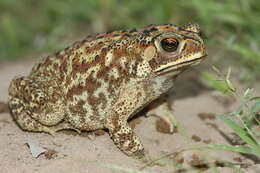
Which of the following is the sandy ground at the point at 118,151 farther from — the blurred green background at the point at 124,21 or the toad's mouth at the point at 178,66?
the blurred green background at the point at 124,21

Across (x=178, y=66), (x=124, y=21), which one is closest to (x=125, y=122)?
(x=178, y=66)

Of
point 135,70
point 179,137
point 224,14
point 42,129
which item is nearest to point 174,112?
point 179,137

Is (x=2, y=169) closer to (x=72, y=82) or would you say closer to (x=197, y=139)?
(x=72, y=82)

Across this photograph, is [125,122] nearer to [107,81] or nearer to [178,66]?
[107,81]

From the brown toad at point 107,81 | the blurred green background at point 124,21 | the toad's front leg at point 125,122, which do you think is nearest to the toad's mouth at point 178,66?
the brown toad at point 107,81

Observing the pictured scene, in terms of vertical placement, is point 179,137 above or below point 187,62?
below

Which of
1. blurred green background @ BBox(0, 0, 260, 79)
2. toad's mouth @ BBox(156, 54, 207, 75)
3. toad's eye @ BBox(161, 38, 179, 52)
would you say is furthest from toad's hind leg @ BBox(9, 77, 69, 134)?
blurred green background @ BBox(0, 0, 260, 79)
